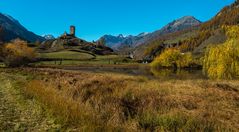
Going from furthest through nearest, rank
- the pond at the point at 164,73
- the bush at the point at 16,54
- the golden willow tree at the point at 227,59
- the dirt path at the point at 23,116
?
the bush at the point at 16,54, the pond at the point at 164,73, the golden willow tree at the point at 227,59, the dirt path at the point at 23,116

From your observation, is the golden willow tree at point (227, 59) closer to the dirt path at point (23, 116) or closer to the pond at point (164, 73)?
the pond at point (164, 73)

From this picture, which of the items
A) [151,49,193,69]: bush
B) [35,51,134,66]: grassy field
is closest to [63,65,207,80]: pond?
[151,49,193,69]: bush

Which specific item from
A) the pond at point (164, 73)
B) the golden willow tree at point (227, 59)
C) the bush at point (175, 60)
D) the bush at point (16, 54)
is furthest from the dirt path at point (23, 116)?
the bush at point (175, 60)

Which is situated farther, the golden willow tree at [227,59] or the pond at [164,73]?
the pond at [164,73]

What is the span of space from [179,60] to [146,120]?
99.9m

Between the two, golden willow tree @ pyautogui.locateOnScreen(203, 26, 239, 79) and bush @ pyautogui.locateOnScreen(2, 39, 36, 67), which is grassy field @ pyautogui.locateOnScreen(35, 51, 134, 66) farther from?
golden willow tree @ pyautogui.locateOnScreen(203, 26, 239, 79)

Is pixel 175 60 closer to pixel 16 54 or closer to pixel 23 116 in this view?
pixel 16 54

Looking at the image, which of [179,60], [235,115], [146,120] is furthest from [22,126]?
[179,60]

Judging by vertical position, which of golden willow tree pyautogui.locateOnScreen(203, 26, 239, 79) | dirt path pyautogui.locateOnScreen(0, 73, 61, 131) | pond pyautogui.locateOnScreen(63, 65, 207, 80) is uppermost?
golden willow tree pyautogui.locateOnScreen(203, 26, 239, 79)

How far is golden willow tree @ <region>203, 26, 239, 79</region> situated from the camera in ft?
107

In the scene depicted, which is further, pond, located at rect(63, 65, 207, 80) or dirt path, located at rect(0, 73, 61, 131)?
pond, located at rect(63, 65, 207, 80)

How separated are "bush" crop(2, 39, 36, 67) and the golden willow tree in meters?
59.5

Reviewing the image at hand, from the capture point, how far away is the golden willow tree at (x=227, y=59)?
107ft

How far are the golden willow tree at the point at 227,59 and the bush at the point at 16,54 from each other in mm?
59477
